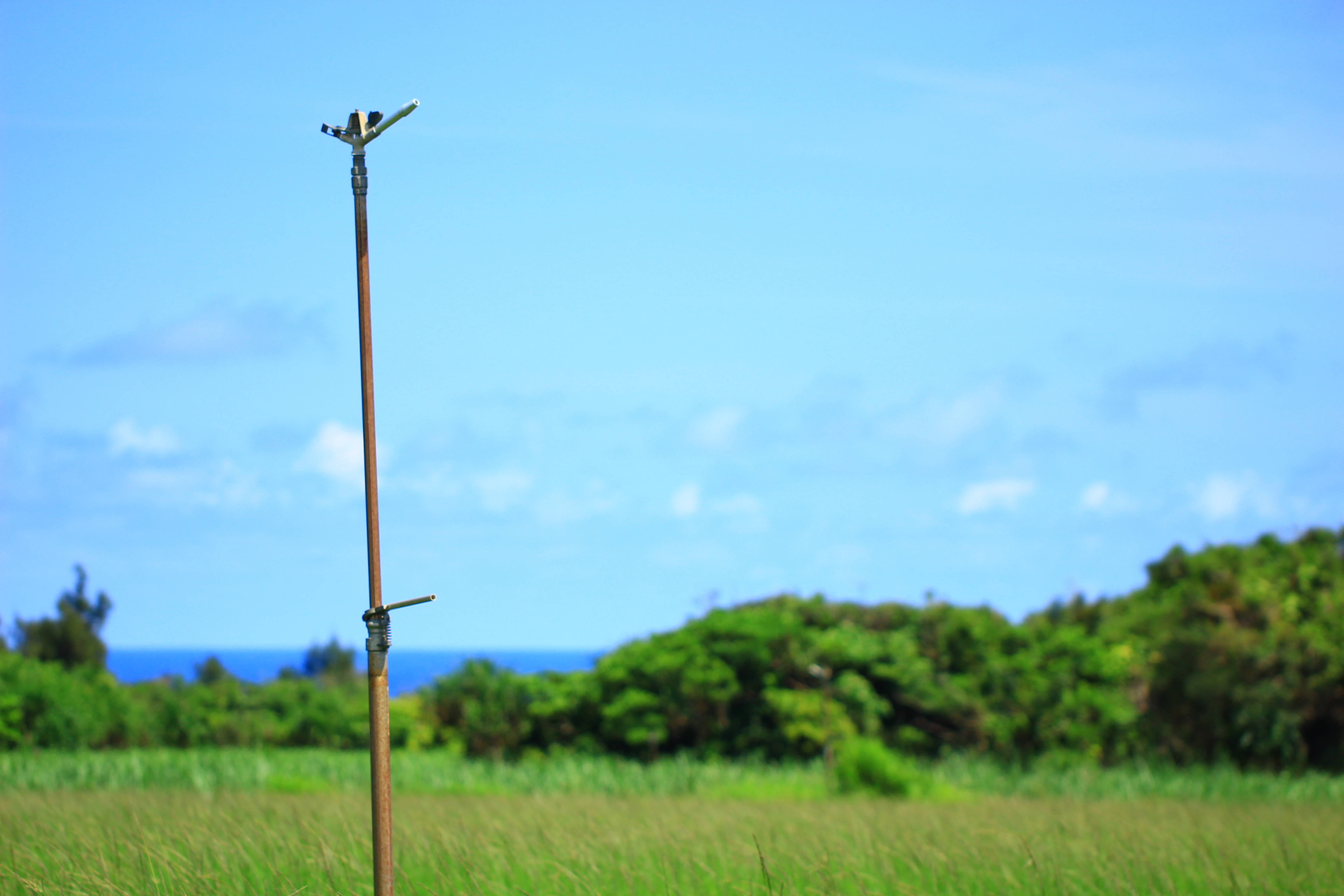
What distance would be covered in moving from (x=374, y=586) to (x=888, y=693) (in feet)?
96.6

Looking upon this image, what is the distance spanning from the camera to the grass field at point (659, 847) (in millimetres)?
9852

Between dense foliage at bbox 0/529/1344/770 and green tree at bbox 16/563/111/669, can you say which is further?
green tree at bbox 16/563/111/669

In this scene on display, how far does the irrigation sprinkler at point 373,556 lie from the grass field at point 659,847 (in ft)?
4.79

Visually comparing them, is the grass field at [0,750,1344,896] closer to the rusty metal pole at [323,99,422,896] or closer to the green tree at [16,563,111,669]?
the rusty metal pole at [323,99,422,896]

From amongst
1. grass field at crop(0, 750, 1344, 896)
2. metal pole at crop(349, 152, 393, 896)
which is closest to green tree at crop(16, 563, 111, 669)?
grass field at crop(0, 750, 1344, 896)

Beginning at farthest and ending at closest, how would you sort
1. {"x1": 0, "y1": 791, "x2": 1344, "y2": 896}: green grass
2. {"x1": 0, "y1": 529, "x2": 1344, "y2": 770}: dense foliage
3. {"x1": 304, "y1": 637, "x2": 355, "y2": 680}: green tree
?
{"x1": 304, "y1": 637, "x2": 355, "y2": 680}: green tree → {"x1": 0, "y1": 529, "x2": 1344, "y2": 770}: dense foliage → {"x1": 0, "y1": 791, "x2": 1344, "y2": 896}: green grass

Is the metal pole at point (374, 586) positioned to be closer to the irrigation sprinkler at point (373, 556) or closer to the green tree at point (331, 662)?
the irrigation sprinkler at point (373, 556)

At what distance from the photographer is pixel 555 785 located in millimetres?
27312

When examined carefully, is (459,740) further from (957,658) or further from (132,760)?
(957,658)

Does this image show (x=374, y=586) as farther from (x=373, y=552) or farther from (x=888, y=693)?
(x=888, y=693)

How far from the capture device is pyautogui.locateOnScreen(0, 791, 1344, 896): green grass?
385 inches

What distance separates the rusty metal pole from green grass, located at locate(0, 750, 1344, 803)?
1465 cm

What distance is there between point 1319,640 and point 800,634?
1281 cm

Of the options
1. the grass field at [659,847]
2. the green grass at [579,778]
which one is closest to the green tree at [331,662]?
the green grass at [579,778]
